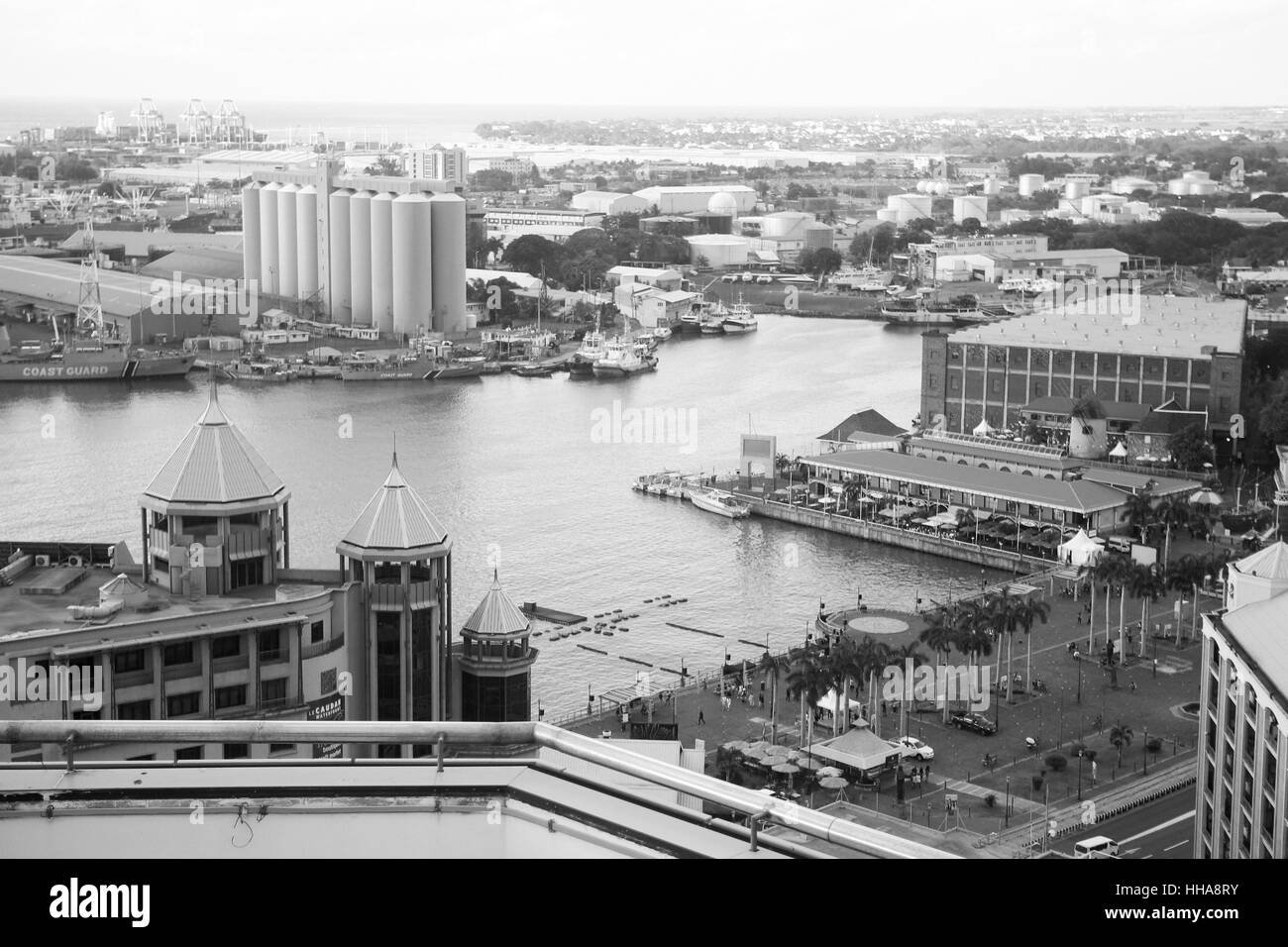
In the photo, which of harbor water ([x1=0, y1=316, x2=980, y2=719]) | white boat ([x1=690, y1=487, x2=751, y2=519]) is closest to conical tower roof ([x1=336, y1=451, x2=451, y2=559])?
harbor water ([x1=0, y1=316, x2=980, y2=719])

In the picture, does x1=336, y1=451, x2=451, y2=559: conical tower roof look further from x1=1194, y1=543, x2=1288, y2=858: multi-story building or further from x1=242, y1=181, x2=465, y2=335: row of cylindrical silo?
x1=242, y1=181, x2=465, y2=335: row of cylindrical silo

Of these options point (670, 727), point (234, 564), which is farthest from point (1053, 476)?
point (234, 564)

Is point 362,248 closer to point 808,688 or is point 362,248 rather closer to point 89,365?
point 89,365

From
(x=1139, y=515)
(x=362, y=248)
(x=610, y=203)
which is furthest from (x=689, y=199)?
(x=1139, y=515)

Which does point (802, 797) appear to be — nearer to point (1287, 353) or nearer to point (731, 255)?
point (1287, 353)

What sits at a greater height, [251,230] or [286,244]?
[251,230]
